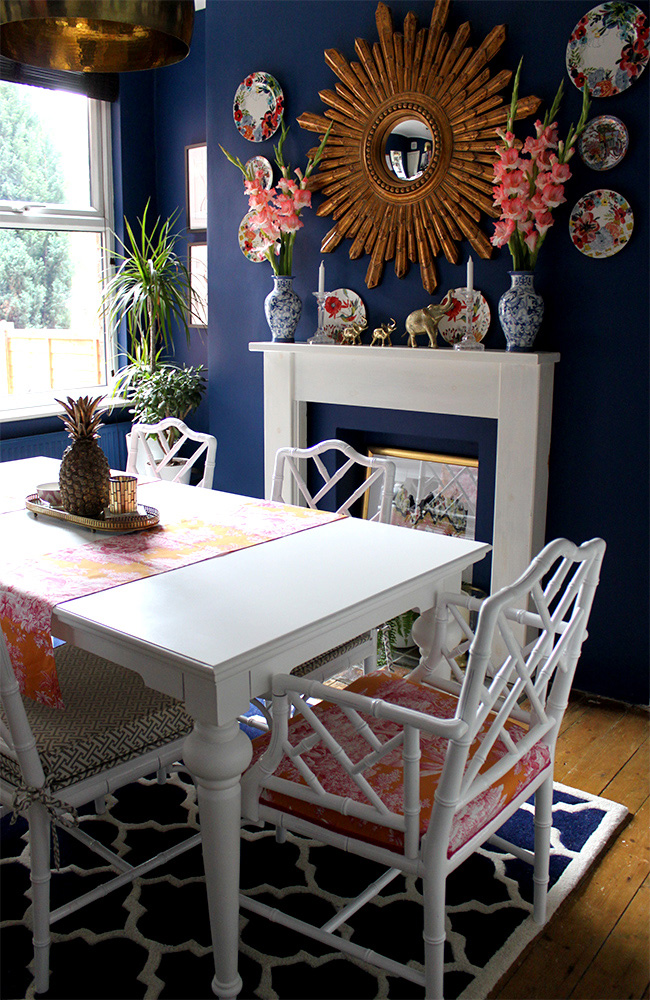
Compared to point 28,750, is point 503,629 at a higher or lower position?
higher

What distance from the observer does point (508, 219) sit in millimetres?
2832

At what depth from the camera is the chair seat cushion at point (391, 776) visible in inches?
60.9

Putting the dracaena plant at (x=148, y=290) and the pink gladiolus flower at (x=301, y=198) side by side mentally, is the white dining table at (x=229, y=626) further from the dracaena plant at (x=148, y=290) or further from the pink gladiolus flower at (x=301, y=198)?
the dracaena plant at (x=148, y=290)

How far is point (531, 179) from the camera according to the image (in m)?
2.81

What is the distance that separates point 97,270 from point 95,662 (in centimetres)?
322

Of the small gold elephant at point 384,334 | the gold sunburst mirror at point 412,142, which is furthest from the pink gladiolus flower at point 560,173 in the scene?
the small gold elephant at point 384,334

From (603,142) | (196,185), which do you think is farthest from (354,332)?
(196,185)

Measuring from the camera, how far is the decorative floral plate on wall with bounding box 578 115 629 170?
2730 millimetres

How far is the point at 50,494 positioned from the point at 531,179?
1783 mm

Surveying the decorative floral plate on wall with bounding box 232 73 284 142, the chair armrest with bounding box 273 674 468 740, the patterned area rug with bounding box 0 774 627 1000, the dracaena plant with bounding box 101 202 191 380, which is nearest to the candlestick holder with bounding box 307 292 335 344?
the decorative floral plate on wall with bounding box 232 73 284 142

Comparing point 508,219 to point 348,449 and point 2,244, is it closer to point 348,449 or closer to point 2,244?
point 348,449

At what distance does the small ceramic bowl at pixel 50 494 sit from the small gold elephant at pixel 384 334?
1.42m

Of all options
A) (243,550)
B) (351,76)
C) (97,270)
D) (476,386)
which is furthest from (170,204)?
(243,550)

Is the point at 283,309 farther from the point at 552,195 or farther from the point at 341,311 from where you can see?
the point at 552,195
